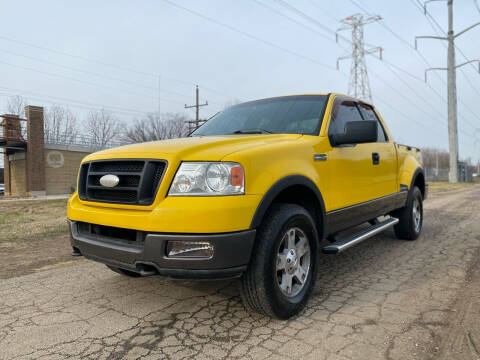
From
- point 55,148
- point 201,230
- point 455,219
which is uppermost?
point 55,148

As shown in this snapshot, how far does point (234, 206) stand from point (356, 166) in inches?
76.1

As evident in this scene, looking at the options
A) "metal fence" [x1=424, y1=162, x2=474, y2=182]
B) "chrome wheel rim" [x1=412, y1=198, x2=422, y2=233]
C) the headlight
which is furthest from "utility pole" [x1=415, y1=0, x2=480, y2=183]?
the headlight

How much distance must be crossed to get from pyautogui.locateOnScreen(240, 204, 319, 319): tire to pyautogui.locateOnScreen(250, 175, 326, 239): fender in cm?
14

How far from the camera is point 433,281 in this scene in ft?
11.5

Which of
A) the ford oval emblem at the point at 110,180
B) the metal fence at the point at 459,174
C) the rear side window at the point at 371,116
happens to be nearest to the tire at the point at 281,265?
the ford oval emblem at the point at 110,180

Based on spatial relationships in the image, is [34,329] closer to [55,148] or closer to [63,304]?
[63,304]

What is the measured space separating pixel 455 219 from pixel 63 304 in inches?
300

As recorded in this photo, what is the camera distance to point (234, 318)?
2.73m

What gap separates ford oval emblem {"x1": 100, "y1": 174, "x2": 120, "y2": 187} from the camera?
8.56ft

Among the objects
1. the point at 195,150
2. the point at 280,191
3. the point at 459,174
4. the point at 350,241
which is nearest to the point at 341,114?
the point at 350,241

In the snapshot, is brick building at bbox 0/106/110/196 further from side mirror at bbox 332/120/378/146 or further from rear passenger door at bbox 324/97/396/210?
side mirror at bbox 332/120/378/146

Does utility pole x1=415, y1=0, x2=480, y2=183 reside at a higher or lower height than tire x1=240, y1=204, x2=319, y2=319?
higher

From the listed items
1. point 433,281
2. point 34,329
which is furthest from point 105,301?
point 433,281

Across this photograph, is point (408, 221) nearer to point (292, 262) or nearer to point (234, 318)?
point (292, 262)
